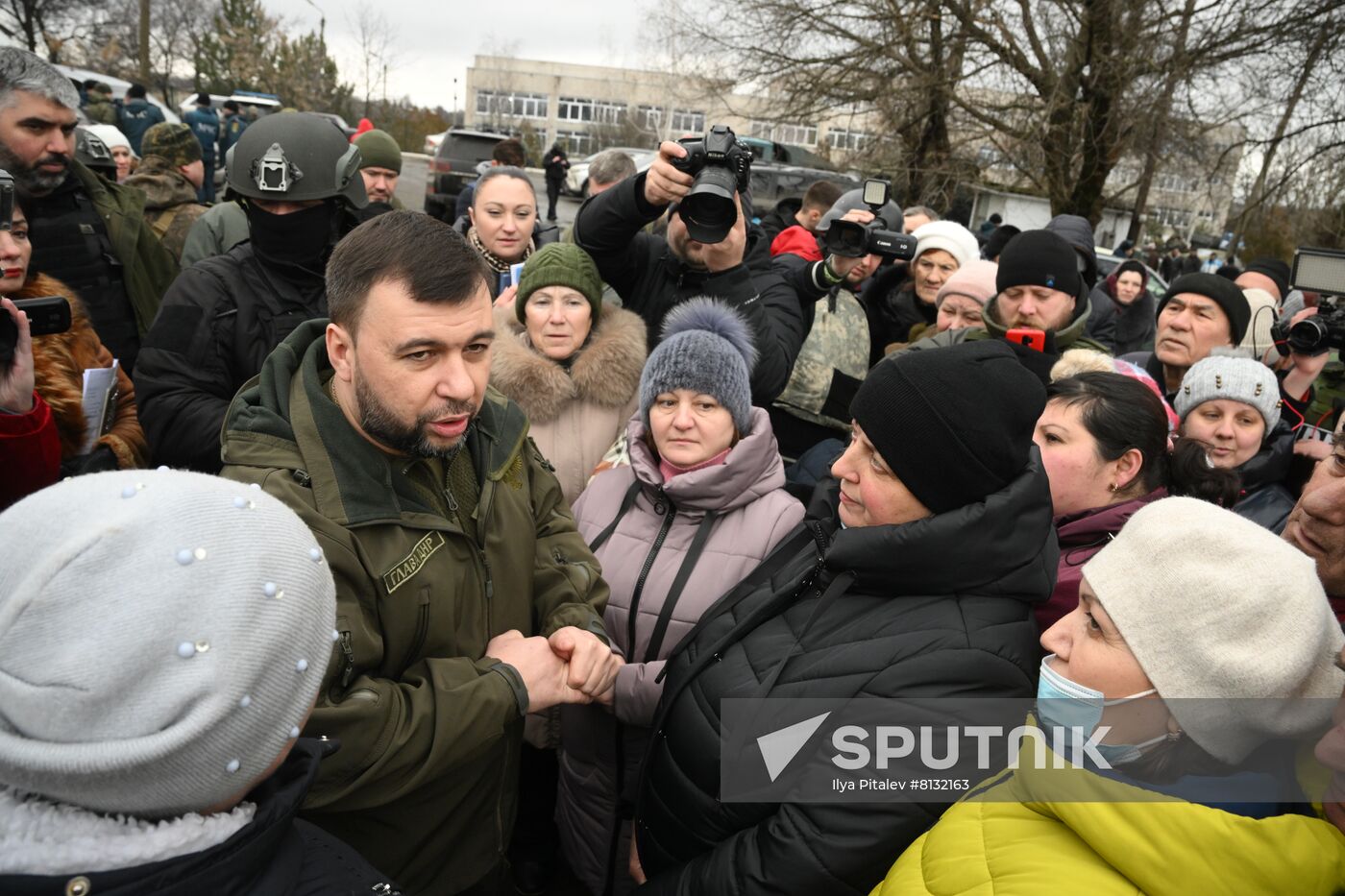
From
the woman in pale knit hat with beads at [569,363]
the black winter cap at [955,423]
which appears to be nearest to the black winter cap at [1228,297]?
the woman in pale knit hat with beads at [569,363]

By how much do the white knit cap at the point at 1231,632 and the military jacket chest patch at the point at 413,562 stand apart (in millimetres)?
1335

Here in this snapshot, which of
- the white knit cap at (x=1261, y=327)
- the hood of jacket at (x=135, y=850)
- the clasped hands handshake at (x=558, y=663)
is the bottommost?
the clasped hands handshake at (x=558, y=663)

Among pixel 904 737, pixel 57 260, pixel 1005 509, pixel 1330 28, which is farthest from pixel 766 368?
pixel 1330 28

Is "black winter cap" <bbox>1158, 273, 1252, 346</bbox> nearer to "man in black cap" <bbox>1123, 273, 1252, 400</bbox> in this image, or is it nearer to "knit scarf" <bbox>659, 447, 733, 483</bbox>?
"man in black cap" <bbox>1123, 273, 1252, 400</bbox>

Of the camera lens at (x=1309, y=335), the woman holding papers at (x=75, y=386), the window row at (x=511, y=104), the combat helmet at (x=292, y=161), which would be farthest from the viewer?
the window row at (x=511, y=104)

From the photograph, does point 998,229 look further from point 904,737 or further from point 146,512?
point 146,512

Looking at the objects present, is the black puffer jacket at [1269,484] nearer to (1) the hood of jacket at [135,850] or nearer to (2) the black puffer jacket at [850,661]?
(2) the black puffer jacket at [850,661]

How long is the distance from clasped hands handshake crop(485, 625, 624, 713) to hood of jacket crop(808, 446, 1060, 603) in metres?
0.62

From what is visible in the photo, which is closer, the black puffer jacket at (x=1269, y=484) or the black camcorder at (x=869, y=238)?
the black puffer jacket at (x=1269, y=484)

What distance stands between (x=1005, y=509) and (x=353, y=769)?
1.36m

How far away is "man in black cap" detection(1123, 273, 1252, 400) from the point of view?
402 centimetres

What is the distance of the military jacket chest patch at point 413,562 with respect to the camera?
178 centimetres

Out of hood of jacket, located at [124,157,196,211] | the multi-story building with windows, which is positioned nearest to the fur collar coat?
hood of jacket, located at [124,157,196,211]

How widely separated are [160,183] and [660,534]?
4948mm
